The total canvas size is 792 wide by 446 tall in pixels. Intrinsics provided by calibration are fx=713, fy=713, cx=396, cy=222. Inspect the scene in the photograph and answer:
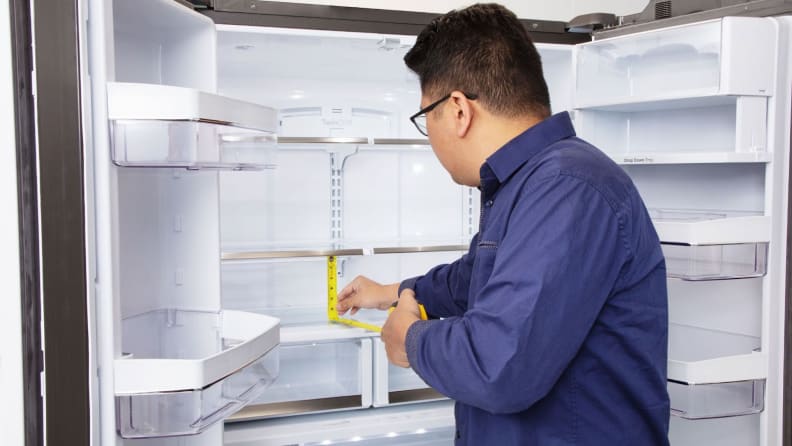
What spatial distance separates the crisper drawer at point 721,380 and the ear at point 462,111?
3.45ft

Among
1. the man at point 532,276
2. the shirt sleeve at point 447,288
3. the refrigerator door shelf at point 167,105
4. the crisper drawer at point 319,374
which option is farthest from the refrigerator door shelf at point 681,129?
the refrigerator door shelf at point 167,105

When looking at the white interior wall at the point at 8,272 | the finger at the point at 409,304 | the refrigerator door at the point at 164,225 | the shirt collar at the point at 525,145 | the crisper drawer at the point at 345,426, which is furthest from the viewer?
the crisper drawer at the point at 345,426

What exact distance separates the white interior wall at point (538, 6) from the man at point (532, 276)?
178 centimetres

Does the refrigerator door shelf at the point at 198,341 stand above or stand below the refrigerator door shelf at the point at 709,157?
below

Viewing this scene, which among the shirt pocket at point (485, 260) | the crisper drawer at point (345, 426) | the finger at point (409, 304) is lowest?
the crisper drawer at point (345, 426)

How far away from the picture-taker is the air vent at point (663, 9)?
216 cm

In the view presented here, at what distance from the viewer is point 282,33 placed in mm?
2008

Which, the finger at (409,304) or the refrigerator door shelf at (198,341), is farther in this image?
the finger at (409,304)

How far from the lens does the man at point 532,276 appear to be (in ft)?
3.75

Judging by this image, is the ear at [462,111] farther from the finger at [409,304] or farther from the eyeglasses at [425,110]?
the finger at [409,304]

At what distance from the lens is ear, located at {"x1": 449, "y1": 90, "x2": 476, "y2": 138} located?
4.44 ft

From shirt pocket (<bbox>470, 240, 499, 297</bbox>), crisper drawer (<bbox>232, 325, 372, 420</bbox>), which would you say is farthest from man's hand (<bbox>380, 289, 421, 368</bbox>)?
crisper drawer (<bbox>232, 325, 372, 420</bbox>)

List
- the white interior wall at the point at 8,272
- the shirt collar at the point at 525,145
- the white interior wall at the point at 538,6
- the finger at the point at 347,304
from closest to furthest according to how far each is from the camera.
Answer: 1. the white interior wall at the point at 8,272
2. the shirt collar at the point at 525,145
3. the finger at the point at 347,304
4. the white interior wall at the point at 538,6

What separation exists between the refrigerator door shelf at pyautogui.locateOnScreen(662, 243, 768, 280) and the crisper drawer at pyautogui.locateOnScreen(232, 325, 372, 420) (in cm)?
101
